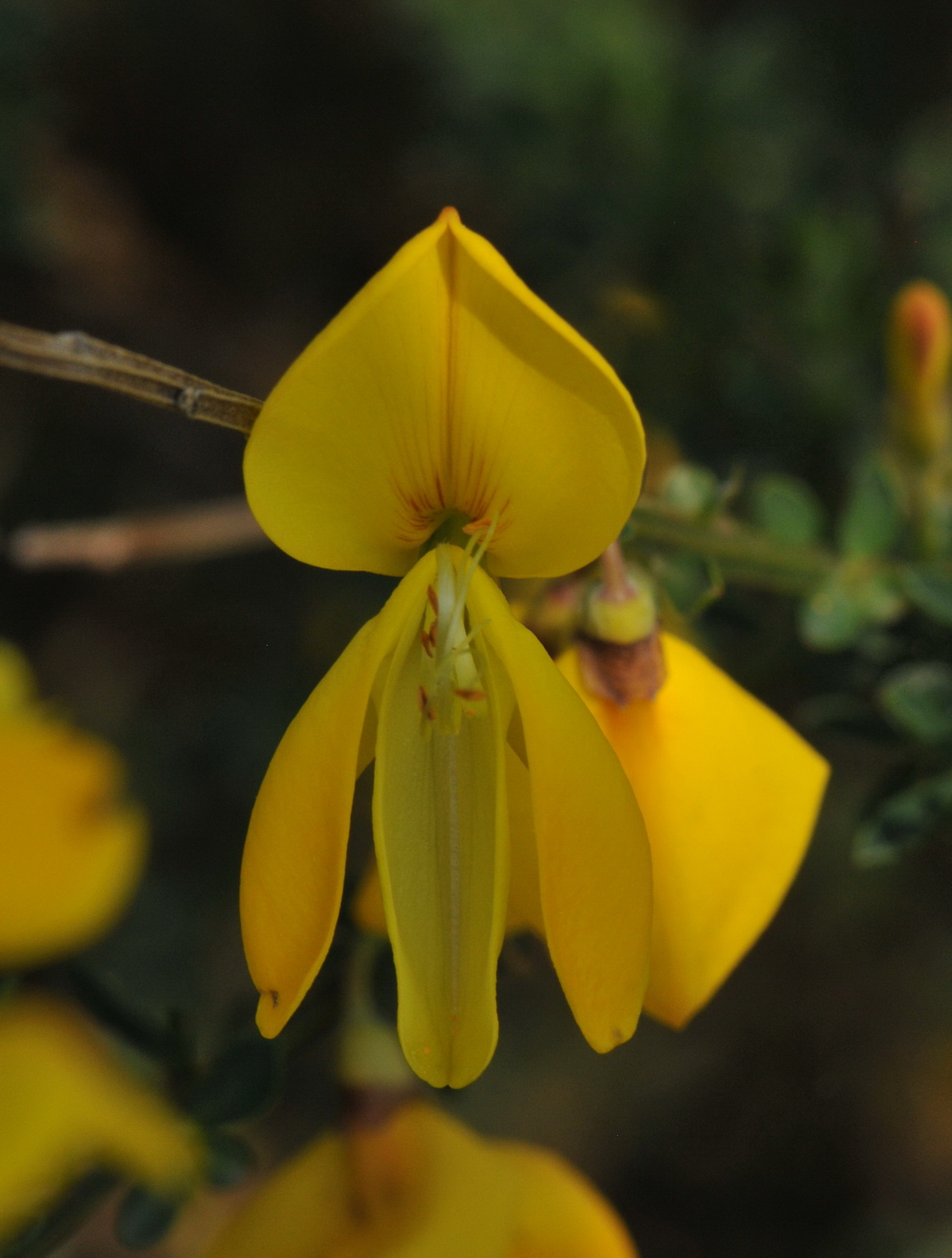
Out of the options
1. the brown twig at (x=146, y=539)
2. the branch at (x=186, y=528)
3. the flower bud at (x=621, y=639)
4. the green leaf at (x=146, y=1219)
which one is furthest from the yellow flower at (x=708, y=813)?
the brown twig at (x=146, y=539)

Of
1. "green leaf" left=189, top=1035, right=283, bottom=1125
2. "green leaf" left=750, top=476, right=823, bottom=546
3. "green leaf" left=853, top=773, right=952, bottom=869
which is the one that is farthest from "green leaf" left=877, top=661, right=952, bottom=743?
"green leaf" left=189, top=1035, right=283, bottom=1125

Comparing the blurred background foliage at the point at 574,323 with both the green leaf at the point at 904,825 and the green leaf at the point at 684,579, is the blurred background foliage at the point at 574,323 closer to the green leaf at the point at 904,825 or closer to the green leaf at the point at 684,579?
the green leaf at the point at 904,825

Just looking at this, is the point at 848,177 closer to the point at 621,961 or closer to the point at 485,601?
the point at 485,601

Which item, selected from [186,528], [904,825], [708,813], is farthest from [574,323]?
[708,813]

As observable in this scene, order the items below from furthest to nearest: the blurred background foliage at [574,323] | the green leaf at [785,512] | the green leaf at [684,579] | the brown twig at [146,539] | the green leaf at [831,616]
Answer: the blurred background foliage at [574,323] < the brown twig at [146,539] < the green leaf at [785,512] < the green leaf at [831,616] < the green leaf at [684,579]

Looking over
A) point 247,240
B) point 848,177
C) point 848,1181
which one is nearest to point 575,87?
point 848,177

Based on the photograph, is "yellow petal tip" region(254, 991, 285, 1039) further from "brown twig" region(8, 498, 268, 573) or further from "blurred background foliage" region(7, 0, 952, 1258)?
"brown twig" region(8, 498, 268, 573)

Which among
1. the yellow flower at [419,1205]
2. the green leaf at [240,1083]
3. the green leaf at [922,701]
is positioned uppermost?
the green leaf at [922,701]

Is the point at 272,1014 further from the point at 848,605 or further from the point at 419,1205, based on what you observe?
the point at 848,605
